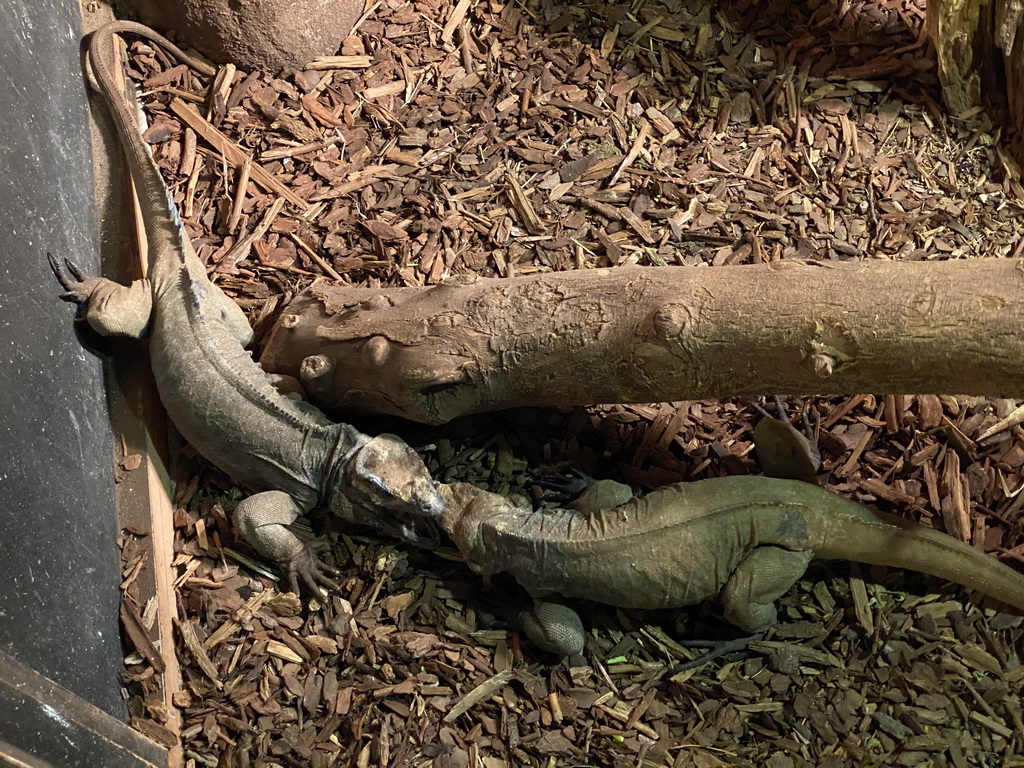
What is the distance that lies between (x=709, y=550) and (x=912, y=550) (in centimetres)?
88

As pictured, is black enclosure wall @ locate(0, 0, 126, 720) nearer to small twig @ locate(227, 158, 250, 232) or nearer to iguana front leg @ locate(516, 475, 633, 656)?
small twig @ locate(227, 158, 250, 232)

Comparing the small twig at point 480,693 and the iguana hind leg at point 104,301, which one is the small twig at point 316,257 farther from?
the small twig at point 480,693

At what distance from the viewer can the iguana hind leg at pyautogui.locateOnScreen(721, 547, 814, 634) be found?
131 inches

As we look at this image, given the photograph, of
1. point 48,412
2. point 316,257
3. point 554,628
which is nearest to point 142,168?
point 316,257

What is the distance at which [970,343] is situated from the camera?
8.39ft

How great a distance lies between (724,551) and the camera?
11.0ft

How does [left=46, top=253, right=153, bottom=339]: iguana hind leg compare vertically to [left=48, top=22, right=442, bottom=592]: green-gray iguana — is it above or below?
above

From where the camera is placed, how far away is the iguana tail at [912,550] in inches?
129

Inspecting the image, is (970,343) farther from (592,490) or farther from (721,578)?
(592,490)

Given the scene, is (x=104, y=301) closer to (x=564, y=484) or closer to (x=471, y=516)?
(x=471, y=516)

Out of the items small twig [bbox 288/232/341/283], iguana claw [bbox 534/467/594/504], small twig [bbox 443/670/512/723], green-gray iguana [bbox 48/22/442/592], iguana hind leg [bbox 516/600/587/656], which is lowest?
small twig [bbox 443/670/512/723]

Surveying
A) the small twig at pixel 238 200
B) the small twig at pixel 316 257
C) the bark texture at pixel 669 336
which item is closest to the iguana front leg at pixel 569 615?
the bark texture at pixel 669 336

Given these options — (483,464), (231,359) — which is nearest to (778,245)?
(483,464)

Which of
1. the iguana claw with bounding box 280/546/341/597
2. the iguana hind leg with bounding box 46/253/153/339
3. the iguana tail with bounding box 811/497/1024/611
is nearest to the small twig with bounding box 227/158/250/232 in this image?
the iguana hind leg with bounding box 46/253/153/339
